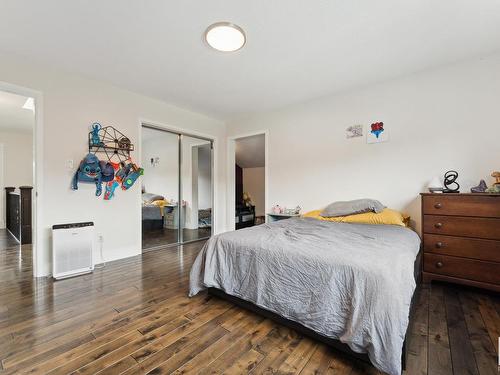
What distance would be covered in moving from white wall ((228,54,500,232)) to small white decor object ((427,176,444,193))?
0.20 meters

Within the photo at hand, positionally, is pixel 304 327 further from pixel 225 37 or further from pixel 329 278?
pixel 225 37

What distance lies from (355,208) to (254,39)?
7.21ft

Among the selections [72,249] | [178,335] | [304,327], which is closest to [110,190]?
[72,249]

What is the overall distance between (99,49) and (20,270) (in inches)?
109

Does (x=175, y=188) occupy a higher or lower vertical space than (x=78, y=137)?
lower

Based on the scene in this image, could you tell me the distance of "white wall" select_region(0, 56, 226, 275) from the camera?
8.57 ft

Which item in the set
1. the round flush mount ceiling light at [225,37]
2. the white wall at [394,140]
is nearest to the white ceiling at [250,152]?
the white wall at [394,140]

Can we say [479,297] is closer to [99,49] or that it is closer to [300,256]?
[300,256]

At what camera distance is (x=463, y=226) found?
218 cm

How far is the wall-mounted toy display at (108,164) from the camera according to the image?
286cm

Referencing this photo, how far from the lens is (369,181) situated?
3137 millimetres

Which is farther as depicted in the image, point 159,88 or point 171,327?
point 159,88

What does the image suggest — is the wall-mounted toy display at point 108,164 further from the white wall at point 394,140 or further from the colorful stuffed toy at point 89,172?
the white wall at point 394,140

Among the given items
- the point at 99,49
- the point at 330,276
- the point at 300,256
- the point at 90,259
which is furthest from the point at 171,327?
the point at 99,49
